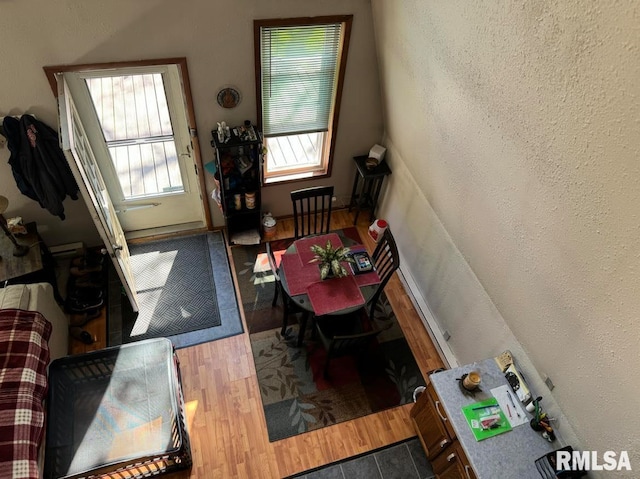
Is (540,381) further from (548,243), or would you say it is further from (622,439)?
(548,243)

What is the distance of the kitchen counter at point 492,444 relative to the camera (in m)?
2.50

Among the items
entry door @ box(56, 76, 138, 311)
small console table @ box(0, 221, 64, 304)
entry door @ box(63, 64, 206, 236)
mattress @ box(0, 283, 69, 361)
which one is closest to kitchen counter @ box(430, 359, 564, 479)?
entry door @ box(56, 76, 138, 311)

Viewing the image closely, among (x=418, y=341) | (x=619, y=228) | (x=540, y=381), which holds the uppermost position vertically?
(x=418, y=341)

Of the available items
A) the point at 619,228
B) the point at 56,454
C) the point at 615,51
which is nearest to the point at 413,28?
the point at 615,51

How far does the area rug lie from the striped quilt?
4.99 feet

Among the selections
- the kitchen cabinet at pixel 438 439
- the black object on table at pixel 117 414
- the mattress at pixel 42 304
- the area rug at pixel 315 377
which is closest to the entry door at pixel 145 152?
the mattress at pixel 42 304

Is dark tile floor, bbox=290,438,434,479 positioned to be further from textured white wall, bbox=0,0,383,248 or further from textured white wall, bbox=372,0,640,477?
textured white wall, bbox=0,0,383,248

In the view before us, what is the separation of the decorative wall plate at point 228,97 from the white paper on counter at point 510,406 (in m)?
2.96

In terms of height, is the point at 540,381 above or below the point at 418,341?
below

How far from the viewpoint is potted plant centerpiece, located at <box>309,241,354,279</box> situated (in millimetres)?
3418

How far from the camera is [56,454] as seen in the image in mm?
2846

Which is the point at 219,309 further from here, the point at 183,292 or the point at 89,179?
the point at 89,179

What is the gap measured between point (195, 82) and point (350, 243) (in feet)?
6.05

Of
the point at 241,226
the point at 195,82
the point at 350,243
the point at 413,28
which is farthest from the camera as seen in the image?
the point at 241,226
